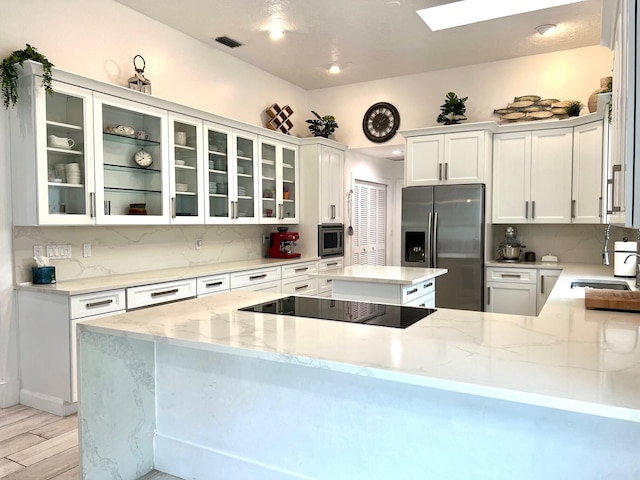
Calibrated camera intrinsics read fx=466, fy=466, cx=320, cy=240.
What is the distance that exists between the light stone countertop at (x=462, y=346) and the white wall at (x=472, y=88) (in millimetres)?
3482

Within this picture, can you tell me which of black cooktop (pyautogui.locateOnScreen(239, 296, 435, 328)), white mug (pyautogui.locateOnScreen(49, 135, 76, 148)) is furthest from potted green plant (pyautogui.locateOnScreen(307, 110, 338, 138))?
black cooktop (pyautogui.locateOnScreen(239, 296, 435, 328))

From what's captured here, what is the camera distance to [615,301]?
2.26m

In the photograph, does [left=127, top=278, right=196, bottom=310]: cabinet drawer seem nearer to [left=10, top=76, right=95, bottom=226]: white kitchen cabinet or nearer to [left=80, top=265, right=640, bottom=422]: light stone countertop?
[left=10, top=76, right=95, bottom=226]: white kitchen cabinet

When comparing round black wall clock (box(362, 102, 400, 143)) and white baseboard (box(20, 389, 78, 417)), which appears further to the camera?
round black wall clock (box(362, 102, 400, 143))

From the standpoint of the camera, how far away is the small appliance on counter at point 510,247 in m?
5.03

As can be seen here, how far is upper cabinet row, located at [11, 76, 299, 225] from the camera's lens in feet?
10.1

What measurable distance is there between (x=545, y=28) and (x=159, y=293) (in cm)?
408

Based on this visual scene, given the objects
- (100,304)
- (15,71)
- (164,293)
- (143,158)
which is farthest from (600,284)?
(15,71)

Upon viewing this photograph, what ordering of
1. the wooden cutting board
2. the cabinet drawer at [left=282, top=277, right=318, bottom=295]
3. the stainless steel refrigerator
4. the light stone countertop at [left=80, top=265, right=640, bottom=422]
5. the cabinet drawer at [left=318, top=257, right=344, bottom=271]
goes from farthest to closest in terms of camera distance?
the cabinet drawer at [left=318, top=257, right=344, bottom=271] → the cabinet drawer at [left=282, top=277, right=318, bottom=295] → the stainless steel refrigerator → the wooden cutting board → the light stone countertop at [left=80, top=265, right=640, bottom=422]

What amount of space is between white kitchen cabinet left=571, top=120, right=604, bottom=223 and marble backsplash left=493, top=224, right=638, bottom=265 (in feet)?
1.21

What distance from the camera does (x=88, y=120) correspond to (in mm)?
3293

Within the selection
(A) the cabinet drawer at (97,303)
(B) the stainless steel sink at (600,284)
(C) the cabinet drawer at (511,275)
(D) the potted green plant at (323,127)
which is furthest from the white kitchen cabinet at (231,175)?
(B) the stainless steel sink at (600,284)

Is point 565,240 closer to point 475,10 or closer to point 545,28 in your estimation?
point 545,28

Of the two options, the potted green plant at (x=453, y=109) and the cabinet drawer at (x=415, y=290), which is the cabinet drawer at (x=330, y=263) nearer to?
the cabinet drawer at (x=415, y=290)
